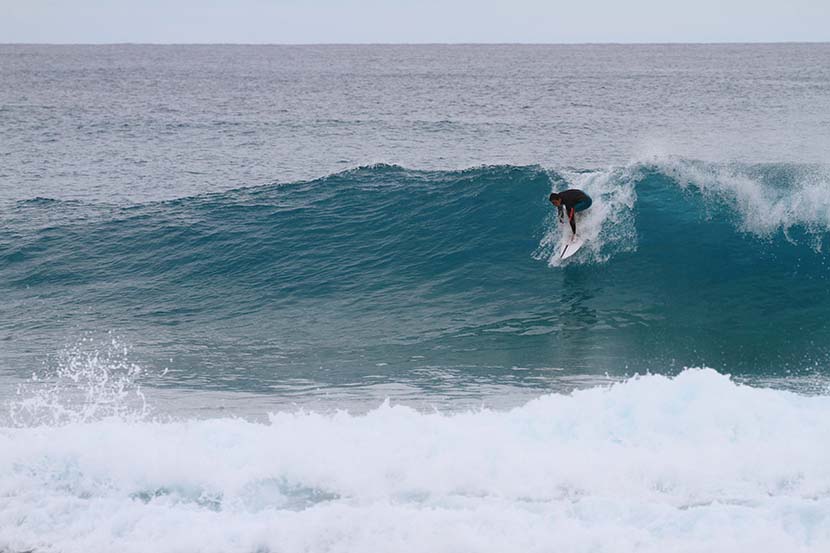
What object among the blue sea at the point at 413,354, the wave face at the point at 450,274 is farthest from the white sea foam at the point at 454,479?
the wave face at the point at 450,274

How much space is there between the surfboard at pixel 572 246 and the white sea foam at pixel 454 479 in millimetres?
7114

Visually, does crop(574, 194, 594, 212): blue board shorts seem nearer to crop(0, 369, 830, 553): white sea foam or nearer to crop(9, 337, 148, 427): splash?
crop(0, 369, 830, 553): white sea foam

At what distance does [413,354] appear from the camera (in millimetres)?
12703

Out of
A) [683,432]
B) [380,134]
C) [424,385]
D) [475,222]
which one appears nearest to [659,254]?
[475,222]

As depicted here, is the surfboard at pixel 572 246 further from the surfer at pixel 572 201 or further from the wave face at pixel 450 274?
the surfer at pixel 572 201

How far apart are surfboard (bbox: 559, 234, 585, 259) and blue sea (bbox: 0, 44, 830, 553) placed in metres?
0.20

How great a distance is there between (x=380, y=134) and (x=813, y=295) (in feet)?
83.8

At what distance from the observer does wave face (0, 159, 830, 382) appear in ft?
42.3

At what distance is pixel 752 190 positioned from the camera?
17656mm

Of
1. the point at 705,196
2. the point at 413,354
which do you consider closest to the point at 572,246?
the point at 705,196

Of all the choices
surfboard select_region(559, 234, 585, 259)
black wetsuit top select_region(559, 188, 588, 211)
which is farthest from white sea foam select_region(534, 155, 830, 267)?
black wetsuit top select_region(559, 188, 588, 211)

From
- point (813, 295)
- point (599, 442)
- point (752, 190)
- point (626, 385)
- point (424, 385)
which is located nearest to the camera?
point (599, 442)

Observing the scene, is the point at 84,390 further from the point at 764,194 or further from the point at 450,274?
the point at 764,194

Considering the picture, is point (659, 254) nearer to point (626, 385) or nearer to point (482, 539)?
point (626, 385)
